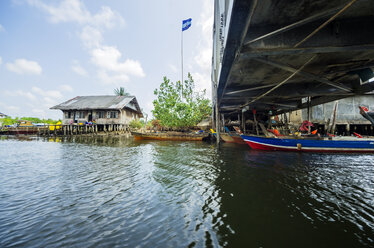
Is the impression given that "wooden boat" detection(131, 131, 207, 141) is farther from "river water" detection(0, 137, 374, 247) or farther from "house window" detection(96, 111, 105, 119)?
"river water" detection(0, 137, 374, 247)

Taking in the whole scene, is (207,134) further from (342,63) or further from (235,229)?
(235,229)

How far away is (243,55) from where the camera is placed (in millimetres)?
4324

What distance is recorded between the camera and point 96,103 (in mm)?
33469

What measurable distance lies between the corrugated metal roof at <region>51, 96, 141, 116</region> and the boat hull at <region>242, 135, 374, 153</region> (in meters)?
28.0

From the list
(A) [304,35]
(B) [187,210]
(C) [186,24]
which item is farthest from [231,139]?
(C) [186,24]

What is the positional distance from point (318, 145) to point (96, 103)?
3788cm

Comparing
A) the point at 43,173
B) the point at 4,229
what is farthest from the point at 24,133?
the point at 4,229

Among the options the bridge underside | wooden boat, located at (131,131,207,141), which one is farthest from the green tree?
the bridge underside

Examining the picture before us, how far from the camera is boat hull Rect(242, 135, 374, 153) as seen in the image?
10.3 m

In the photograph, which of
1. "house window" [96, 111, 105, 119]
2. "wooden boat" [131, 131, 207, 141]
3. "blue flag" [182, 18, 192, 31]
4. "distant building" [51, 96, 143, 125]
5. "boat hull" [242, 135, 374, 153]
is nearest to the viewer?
"boat hull" [242, 135, 374, 153]

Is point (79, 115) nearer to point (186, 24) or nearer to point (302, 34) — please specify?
point (186, 24)

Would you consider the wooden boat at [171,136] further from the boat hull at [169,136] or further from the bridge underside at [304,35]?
the bridge underside at [304,35]

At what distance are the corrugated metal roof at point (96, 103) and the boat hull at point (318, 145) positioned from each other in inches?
1102

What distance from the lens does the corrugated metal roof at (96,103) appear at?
104 ft
